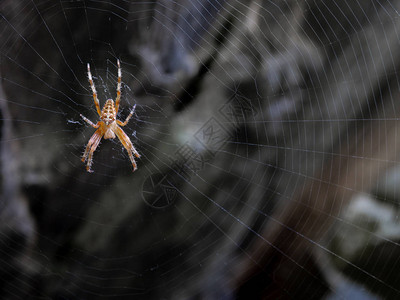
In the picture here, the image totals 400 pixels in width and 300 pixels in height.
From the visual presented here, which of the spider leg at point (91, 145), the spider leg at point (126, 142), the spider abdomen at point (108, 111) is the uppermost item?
the spider abdomen at point (108, 111)

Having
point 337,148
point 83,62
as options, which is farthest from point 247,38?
point 83,62

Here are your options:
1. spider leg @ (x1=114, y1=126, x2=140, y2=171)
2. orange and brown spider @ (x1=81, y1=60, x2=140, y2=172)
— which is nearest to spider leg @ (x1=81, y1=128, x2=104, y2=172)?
orange and brown spider @ (x1=81, y1=60, x2=140, y2=172)

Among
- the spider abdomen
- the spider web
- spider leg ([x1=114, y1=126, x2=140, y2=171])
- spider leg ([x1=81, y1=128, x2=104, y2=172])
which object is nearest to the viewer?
the spider web

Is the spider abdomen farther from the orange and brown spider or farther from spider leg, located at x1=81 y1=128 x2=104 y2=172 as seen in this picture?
spider leg, located at x1=81 y1=128 x2=104 y2=172

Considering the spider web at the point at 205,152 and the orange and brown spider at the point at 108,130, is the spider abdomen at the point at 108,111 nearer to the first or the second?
the orange and brown spider at the point at 108,130

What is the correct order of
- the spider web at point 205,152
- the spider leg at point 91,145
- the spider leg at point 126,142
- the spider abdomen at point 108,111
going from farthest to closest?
the spider leg at point 126,142, the spider leg at point 91,145, the spider abdomen at point 108,111, the spider web at point 205,152

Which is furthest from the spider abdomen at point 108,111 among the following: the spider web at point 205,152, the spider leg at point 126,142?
the spider leg at point 126,142
